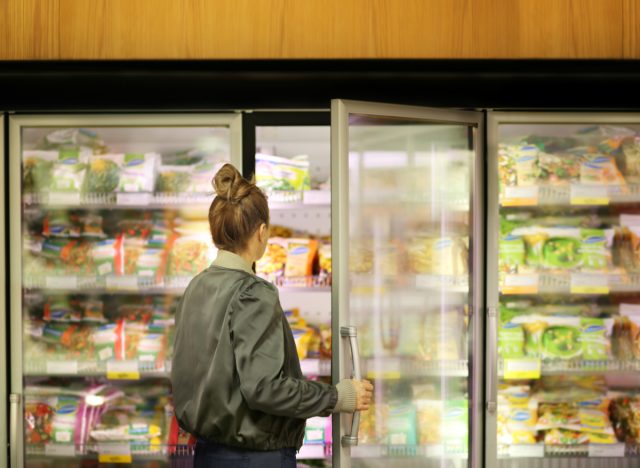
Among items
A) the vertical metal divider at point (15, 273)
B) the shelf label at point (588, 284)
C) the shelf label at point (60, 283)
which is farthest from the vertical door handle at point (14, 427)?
the shelf label at point (588, 284)

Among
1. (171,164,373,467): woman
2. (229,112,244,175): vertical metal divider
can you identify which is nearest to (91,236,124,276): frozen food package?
(229,112,244,175): vertical metal divider

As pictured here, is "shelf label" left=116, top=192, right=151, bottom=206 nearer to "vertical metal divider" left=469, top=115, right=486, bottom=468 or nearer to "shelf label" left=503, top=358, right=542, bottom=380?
"vertical metal divider" left=469, top=115, right=486, bottom=468

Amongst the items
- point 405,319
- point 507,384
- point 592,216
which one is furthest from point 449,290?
point 592,216

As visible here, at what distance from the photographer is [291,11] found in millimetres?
2326

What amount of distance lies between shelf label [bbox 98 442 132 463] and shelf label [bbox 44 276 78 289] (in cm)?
64

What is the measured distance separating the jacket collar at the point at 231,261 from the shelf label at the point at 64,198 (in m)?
1.00

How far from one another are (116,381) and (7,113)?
1.20 meters

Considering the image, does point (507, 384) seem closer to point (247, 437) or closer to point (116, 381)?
point (247, 437)

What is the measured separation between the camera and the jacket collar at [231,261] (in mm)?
1810

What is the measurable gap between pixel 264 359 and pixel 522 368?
128 centimetres

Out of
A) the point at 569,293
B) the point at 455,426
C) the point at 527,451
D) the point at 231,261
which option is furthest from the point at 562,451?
the point at 231,261

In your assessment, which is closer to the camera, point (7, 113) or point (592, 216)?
point (7, 113)

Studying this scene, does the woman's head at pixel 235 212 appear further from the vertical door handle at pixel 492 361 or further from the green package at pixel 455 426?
the green package at pixel 455 426

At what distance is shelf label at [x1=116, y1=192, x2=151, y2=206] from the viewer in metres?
2.56
